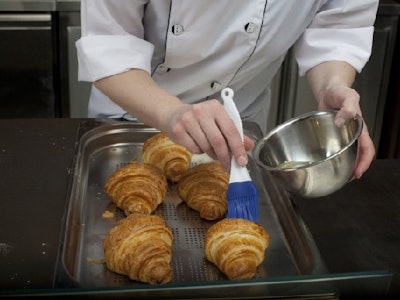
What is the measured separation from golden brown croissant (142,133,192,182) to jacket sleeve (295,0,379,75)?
12.9 inches

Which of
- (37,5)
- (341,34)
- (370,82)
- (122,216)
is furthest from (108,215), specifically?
(370,82)

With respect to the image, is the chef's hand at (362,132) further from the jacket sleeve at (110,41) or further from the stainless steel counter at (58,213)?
the jacket sleeve at (110,41)

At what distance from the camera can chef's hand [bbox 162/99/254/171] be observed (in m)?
0.77

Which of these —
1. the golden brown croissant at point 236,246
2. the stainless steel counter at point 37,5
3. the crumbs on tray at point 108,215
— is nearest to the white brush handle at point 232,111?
the golden brown croissant at point 236,246

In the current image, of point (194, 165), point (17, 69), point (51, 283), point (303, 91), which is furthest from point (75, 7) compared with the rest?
point (51, 283)

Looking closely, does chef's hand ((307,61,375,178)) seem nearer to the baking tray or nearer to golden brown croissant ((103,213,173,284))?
the baking tray

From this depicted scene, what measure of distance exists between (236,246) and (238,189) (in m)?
0.07

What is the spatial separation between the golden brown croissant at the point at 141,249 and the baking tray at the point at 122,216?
0.06 feet

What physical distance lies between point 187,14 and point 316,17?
0.88 ft

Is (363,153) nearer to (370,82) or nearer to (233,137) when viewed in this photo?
(233,137)

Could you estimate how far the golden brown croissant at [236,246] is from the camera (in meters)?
0.78

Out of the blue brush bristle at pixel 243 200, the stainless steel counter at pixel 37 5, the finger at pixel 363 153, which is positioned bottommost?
the stainless steel counter at pixel 37 5

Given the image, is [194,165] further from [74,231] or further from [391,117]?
[391,117]

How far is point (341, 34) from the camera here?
115 cm
